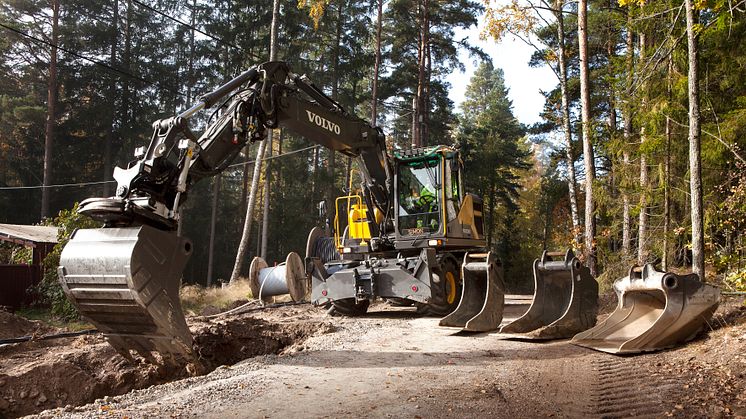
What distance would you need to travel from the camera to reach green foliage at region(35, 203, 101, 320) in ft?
48.3

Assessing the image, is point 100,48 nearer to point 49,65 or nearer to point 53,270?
point 49,65

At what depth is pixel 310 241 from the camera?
48.1 feet

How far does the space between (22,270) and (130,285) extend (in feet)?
43.3

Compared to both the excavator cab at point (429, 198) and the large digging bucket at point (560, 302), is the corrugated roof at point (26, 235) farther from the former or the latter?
the large digging bucket at point (560, 302)

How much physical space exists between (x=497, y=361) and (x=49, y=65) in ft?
88.6

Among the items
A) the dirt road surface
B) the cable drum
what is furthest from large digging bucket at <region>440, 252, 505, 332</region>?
the cable drum

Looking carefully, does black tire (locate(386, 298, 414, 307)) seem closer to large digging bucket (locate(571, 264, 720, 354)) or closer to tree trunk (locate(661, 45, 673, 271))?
tree trunk (locate(661, 45, 673, 271))

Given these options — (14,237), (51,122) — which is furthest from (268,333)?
(51,122)

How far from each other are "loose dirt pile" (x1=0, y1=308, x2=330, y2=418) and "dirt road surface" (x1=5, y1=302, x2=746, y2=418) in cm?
118

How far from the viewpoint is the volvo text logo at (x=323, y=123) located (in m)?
9.17

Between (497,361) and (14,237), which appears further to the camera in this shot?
(14,237)

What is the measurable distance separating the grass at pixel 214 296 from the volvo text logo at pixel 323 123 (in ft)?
24.5

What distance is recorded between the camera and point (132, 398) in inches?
202

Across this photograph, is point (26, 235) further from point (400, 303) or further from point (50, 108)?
point (400, 303)
